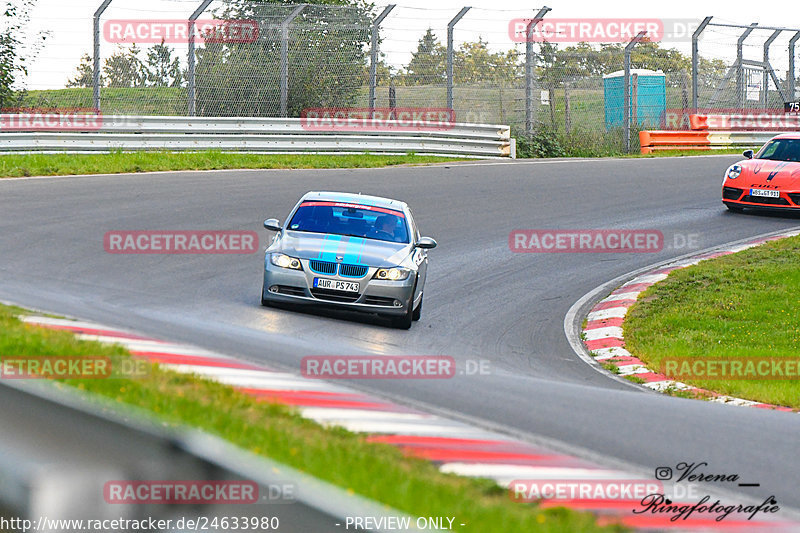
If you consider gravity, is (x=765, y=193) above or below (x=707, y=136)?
below

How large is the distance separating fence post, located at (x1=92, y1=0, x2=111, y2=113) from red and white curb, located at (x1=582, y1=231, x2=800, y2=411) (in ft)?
40.5

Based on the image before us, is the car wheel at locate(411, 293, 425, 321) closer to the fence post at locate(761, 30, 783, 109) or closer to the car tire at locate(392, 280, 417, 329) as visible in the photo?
the car tire at locate(392, 280, 417, 329)

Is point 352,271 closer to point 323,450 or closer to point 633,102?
point 323,450

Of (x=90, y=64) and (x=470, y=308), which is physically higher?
(x=90, y=64)

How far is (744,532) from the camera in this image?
3.96m

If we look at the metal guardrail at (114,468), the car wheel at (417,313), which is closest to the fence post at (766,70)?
the car wheel at (417,313)

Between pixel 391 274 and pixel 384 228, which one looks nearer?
pixel 391 274

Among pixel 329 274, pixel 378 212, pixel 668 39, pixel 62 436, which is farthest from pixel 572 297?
pixel 668 39

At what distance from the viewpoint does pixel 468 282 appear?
534 inches

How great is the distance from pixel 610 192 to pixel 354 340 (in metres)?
12.2

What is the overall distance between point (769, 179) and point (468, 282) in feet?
24.8

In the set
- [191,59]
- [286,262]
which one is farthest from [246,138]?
[286,262]

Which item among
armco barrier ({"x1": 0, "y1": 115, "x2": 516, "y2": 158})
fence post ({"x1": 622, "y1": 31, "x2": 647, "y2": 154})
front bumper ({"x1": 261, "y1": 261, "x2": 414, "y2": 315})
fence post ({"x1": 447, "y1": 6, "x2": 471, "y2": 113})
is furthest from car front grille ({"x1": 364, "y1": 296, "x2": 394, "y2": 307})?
fence post ({"x1": 622, "y1": 31, "x2": 647, "y2": 154})

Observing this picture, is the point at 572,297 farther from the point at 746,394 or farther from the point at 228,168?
the point at 228,168
